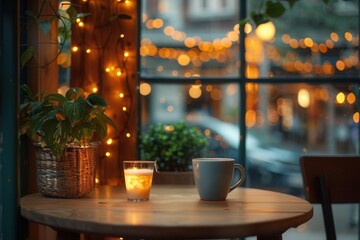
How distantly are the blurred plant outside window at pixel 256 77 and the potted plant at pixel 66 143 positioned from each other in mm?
1436

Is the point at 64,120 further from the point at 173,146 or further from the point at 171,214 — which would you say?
the point at 173,146

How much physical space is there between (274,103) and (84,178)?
77.1 inches

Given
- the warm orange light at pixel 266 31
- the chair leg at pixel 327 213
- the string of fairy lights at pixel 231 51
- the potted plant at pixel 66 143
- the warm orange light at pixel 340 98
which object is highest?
the warm orange light at pixel 266 31

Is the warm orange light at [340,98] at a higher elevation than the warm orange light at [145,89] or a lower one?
lower

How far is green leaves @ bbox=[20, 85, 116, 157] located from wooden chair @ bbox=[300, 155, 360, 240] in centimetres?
82

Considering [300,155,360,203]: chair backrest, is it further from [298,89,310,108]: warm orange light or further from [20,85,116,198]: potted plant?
[298,89,310,108]: warm orange light

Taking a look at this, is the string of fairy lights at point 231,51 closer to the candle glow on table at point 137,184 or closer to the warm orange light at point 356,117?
the warm orange light at point 356,117

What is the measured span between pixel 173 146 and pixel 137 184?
131cm

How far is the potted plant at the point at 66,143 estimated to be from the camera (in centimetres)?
201

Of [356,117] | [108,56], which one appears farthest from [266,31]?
[108,56]

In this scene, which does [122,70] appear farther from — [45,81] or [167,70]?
[167,70]

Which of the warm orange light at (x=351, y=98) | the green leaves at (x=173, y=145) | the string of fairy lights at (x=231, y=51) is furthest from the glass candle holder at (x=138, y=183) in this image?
the warm orange light at (x=351, y=98)

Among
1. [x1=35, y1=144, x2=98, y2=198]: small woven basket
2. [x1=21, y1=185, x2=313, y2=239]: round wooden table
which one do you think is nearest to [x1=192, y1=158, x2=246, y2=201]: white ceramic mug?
[x1=21, y1=185, x2=313, y2=239]: round wooden table

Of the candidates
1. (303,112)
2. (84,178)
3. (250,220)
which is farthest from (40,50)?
(303,112)
